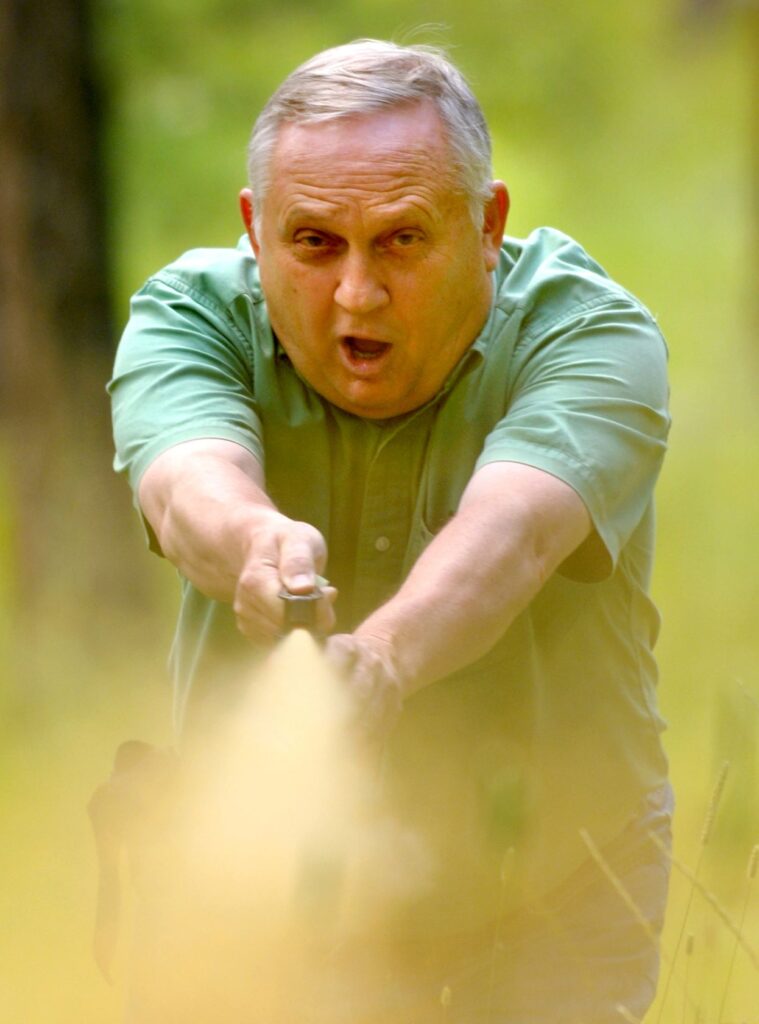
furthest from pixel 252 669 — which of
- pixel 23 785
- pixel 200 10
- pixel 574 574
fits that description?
pixel 200 10

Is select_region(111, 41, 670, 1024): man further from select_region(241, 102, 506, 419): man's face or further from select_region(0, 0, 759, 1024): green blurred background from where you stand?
select_region(0, 0, 759, 1024): green blurred background

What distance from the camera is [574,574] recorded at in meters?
2.72

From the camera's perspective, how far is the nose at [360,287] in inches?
101

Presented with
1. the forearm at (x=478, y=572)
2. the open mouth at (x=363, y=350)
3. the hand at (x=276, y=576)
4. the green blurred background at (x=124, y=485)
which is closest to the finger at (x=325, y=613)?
the hand at (x=276, y=576)

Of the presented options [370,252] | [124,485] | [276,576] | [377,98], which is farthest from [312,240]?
[124,485]

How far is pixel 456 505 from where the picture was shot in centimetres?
281

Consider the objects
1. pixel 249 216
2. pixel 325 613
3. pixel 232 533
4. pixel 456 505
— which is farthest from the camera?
pixel 249 216

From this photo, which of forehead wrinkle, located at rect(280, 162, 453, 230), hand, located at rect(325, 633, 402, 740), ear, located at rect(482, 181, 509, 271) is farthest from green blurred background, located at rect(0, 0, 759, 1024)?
forehead wrinkle, located at rect(280, 162, 453, 230)

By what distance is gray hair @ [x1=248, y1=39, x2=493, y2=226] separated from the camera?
8.61ft

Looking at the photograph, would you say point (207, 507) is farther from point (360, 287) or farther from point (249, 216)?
point (249, 216)

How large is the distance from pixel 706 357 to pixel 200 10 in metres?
4.25

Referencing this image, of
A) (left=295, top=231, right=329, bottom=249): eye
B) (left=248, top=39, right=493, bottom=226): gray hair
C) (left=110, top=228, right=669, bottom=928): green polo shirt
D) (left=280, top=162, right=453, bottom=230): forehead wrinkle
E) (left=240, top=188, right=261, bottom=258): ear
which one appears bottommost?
(left=110, top=228, right=669, bottom=928): green polo shirt

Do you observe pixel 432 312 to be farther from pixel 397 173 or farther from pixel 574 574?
pixel 574 574

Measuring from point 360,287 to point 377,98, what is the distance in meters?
0.29
